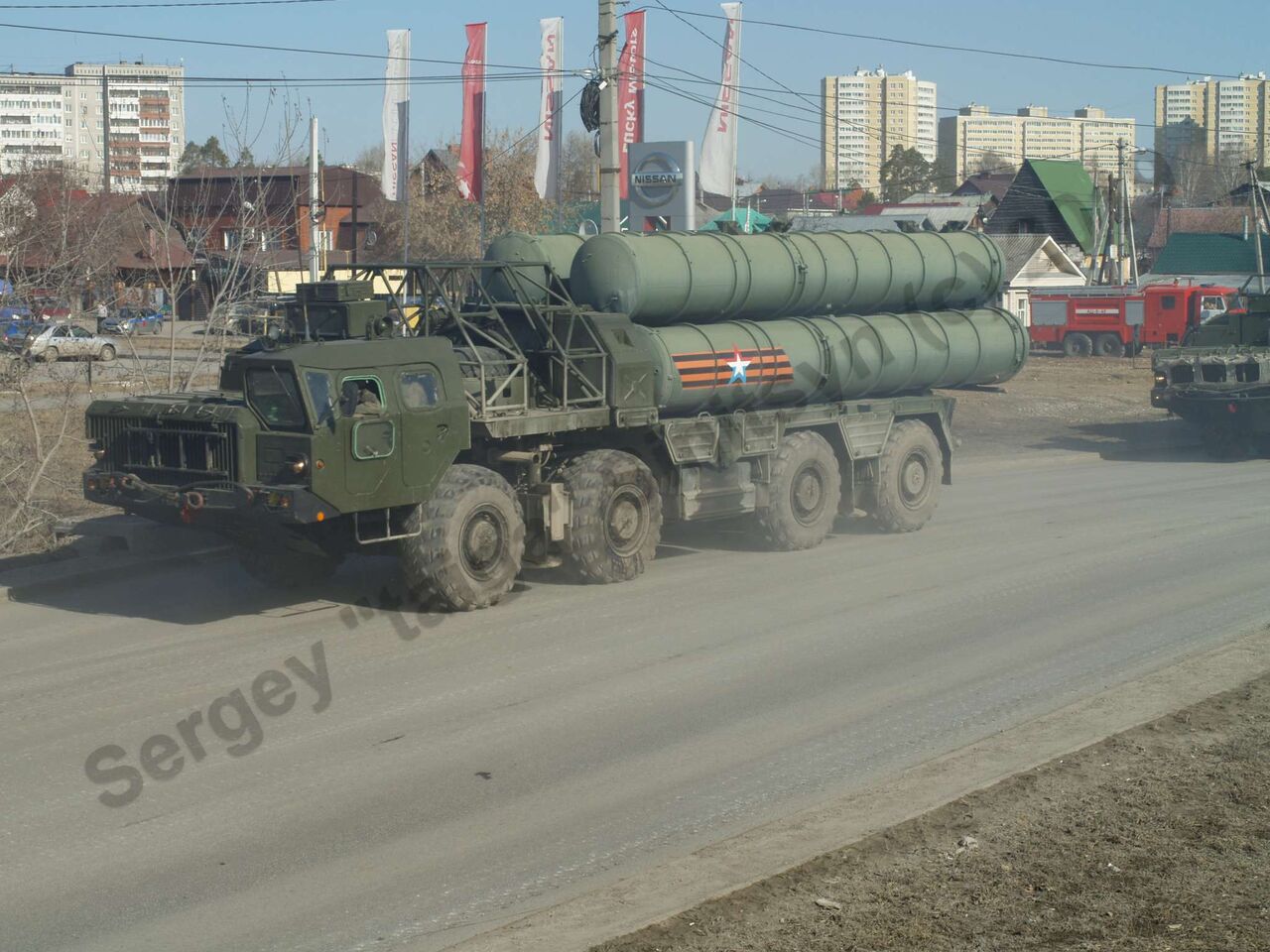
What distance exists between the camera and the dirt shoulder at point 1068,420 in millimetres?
25875

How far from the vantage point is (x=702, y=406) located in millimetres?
14391

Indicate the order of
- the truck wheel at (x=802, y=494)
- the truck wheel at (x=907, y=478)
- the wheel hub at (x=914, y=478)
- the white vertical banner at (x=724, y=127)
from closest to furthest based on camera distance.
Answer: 1. the truck wheel at (x=802, y=494)
2. the truck wheel at (x=907, y=478)
3. the wheel hub at (x=914, y=478)
4. the white vertical banner at (x=724, y=127)

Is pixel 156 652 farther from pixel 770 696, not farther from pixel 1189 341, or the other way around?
pixel 1189 341

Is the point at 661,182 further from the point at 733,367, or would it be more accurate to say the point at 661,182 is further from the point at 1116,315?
the point at 1116,315

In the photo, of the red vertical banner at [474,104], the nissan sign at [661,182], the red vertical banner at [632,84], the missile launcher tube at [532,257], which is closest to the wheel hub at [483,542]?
the missile launcher tube at [532,257]

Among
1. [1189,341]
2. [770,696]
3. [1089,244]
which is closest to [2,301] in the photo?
[770,696]

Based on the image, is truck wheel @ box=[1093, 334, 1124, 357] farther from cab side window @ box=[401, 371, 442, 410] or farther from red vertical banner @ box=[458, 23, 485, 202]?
cab side window @ box=[401, 371, 442, 410]

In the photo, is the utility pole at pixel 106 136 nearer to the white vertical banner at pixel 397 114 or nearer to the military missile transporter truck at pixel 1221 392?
the white vertical banner at pixel 397 114

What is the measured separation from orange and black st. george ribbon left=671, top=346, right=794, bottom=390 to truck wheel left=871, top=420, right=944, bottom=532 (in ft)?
6.42

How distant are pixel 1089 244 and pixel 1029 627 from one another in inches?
2859

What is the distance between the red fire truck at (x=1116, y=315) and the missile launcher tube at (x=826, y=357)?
3328 cm

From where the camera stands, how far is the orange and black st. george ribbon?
46.1ft

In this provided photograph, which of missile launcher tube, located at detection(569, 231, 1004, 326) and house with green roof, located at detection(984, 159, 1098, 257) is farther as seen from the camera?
house with green roof, located at detection(984, 159, 1098, 257)

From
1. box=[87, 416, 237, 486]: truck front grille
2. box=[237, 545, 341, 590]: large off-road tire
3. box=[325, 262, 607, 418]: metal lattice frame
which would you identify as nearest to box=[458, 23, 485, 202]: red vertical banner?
box=[325, 262, 607, 418]: metal lattice frame
